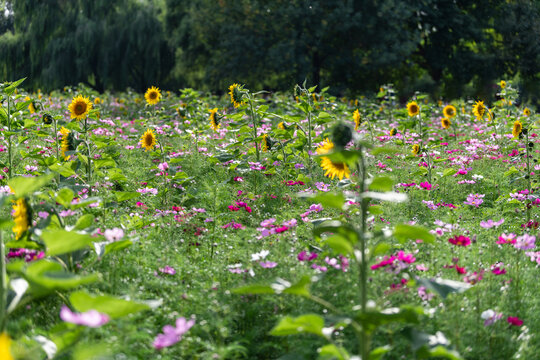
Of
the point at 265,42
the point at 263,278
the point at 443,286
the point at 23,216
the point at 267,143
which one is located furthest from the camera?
the point at 265,42

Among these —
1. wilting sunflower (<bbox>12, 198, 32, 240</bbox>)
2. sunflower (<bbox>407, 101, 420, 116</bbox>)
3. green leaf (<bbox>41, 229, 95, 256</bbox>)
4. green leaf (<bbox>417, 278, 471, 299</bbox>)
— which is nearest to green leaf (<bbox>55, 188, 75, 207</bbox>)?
wilting sunflower (<bbox>12, 198, 32, 240</bbox>)

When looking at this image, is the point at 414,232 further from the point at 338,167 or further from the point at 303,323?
the point at 338,167

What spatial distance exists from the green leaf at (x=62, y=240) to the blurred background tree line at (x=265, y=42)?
38.9 ft

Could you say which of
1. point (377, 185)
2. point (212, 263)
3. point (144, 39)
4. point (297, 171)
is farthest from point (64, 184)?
point (144, 39)

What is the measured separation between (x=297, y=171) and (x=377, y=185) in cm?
254

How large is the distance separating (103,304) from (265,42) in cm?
1330

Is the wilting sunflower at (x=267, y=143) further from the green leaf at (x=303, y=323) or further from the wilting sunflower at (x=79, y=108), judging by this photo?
the green leaf at (x=303, y=323)

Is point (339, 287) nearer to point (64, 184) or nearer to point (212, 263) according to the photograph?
point (212, 263)

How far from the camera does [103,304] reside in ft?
4.00

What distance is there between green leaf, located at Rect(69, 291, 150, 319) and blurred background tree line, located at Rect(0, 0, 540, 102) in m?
12.1

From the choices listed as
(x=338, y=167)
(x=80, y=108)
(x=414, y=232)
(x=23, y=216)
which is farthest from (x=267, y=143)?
(x=414, y=232)

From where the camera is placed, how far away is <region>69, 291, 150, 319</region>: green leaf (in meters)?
1.20

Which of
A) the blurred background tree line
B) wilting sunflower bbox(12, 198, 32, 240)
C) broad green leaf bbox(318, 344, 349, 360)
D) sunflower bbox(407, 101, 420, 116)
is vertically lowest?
broad green leaf bbox(318, 344, 349, 360)

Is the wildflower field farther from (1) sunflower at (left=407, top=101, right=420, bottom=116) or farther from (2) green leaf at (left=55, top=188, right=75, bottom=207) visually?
(1) sunflower at (left=407, top=101, right=420, bottom=116)
